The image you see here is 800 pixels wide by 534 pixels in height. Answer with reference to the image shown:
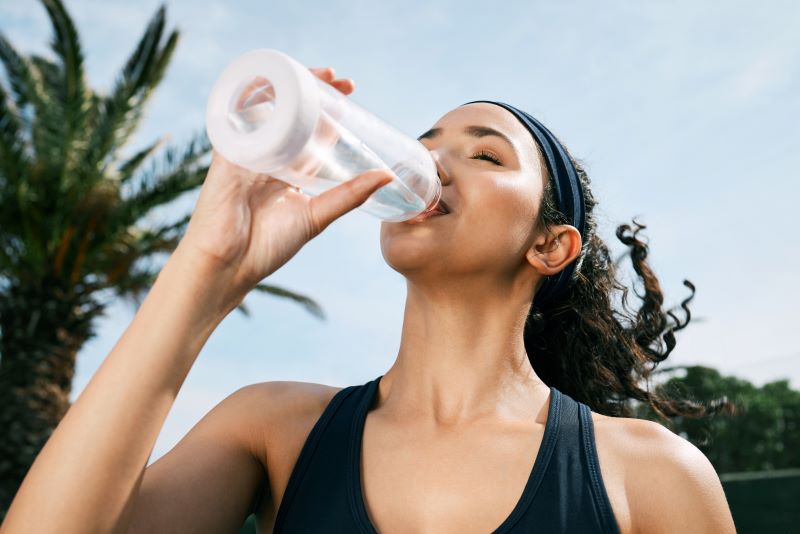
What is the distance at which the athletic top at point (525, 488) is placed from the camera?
6.25ft

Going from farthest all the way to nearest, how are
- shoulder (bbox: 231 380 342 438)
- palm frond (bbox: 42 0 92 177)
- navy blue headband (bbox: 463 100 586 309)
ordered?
1. palm frond (bbox: 42 0 92 177)
2. navy blue headband (bbox: 463 100 586 309)
3. shoulder (bbox: 231 380 342 438)

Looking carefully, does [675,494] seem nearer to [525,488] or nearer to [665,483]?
[665,483]

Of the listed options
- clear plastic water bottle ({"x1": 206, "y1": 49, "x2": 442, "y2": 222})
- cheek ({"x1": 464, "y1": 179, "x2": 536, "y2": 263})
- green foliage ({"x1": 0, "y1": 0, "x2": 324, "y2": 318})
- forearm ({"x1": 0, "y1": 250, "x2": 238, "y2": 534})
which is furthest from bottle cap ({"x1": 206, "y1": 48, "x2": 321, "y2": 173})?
green foliage ({"x1": 0, "y1": 0, "x2": 324, "y2": 318})

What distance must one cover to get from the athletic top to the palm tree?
852cm

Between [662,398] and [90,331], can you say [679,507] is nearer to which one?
[662,398]

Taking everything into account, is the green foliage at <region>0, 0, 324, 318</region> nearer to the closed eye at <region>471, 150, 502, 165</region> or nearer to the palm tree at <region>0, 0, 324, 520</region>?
the palm tree at <region>0, 0, 324, 520</region>

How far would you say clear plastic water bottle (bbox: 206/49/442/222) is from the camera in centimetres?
154

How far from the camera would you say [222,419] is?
2215 millimetres

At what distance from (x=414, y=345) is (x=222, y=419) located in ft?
2.00

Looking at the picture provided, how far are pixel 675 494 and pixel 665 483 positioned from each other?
0.12 feet

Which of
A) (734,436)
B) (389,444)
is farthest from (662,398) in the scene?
(734,436)

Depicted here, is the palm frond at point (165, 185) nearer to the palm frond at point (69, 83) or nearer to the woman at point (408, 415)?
the palm frond at point (69, 83)

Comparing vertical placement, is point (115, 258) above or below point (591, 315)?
above

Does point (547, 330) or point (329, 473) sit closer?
point (329, 473)
